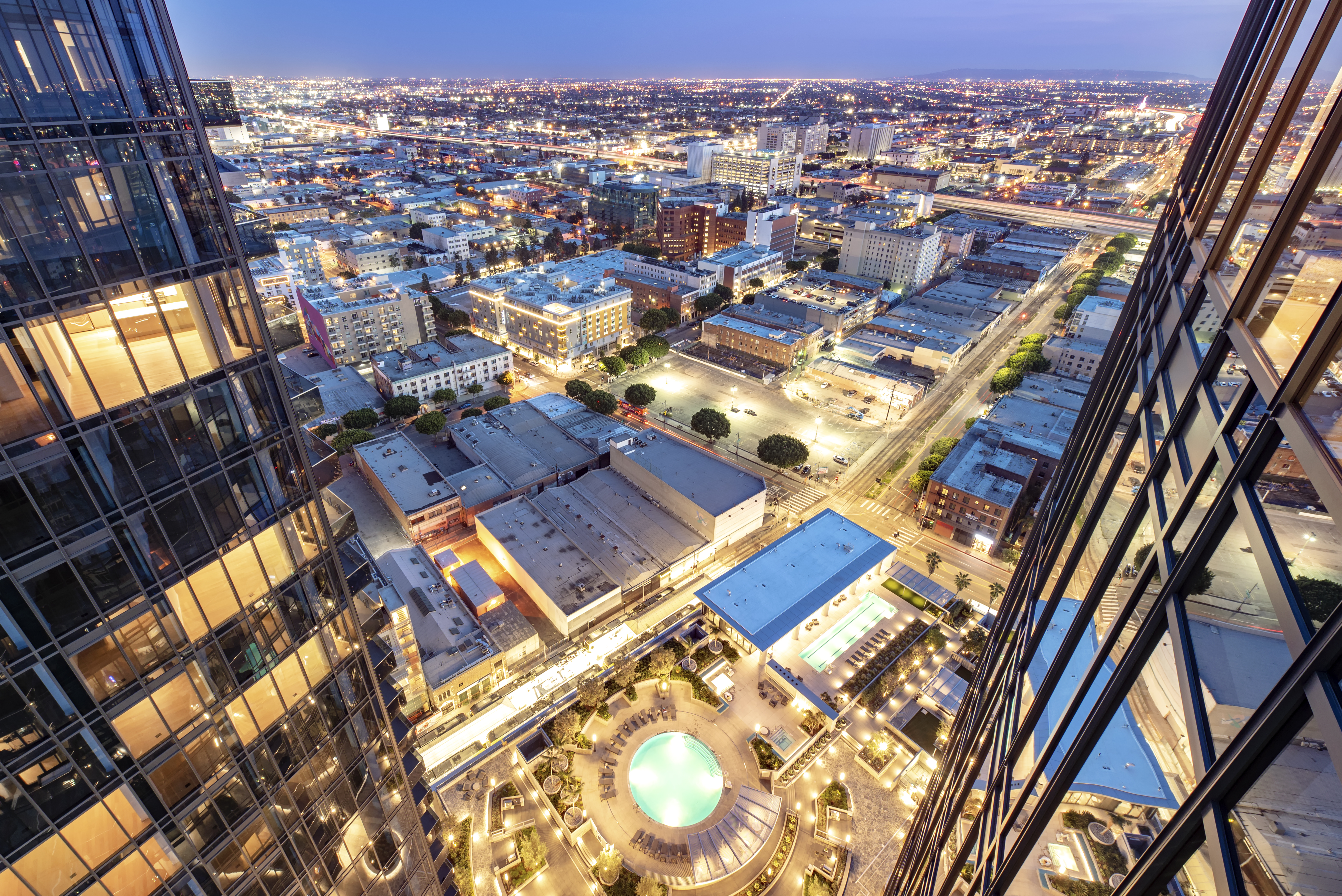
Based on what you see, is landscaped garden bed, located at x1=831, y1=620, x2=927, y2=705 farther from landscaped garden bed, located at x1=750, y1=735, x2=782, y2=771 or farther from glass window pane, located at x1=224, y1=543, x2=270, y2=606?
glass window pane, located at x1=224, y1=543, x2=270, y2=606

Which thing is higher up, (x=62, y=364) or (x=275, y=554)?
(x=62, y=364)

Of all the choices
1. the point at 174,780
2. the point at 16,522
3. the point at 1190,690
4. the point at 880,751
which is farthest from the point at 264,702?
the point at 880,751

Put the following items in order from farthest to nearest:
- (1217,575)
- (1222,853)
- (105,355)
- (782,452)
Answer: (782,452) → (105,355) → (1217,575) → (1222,853)

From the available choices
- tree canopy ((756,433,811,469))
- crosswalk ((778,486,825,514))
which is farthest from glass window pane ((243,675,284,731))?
tree canopy ((756,433,811,469))

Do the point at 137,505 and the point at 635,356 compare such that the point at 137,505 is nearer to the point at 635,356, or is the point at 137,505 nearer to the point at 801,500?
the point at 801,500

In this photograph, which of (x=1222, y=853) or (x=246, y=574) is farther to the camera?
(x=246, y=574)

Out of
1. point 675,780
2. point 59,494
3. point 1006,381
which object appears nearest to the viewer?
point 59,494

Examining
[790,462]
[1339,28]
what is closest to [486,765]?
[790,462]
